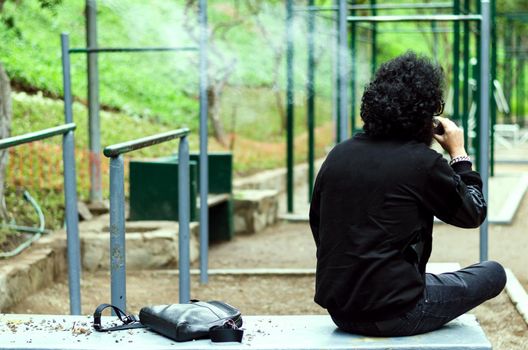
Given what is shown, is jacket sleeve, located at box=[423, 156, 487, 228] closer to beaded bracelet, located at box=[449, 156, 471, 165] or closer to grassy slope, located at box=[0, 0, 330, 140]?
beaded bracelet, located at box=[449, 156, 471, 165]

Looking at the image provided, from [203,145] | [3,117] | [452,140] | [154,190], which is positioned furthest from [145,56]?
[452,140]

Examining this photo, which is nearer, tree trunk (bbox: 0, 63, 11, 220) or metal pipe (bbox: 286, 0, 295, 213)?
tree trunk (bbox: 0, 63, 11, 220)

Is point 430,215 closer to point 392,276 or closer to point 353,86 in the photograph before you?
point 392,276

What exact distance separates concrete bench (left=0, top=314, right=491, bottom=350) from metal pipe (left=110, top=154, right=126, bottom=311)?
1.37 ft

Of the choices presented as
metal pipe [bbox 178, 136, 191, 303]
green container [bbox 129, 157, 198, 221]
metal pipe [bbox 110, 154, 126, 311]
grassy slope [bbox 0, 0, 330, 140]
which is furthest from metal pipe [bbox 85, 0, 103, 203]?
metal pipe [bbox 110, 154, 126, 311]

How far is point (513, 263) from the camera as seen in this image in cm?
684

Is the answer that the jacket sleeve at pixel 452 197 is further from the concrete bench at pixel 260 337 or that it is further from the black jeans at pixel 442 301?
the concrete bench at pixel 260 337

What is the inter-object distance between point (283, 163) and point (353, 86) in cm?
156

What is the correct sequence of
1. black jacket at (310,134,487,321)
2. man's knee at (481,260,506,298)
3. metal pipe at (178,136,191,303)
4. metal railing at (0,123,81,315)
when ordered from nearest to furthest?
1. black jacket at (310,134,487,321)
2. man's knee at (481,260,506,298)
3. metal railing at (0,123,81,315)
4. metal pipe at (178,136,191,303)

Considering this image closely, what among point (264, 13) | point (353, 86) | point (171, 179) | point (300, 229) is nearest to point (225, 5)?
point (264, 13)

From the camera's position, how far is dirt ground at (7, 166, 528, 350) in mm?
5312

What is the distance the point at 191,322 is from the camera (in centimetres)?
306

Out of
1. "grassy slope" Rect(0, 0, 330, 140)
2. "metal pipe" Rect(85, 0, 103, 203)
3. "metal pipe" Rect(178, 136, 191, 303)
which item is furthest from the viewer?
"grassy slope" Rect(0, 0, 330, 140)

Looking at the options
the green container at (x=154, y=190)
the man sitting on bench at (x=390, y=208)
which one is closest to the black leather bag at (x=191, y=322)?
the man sitting on bench at (x=390, y=208)
